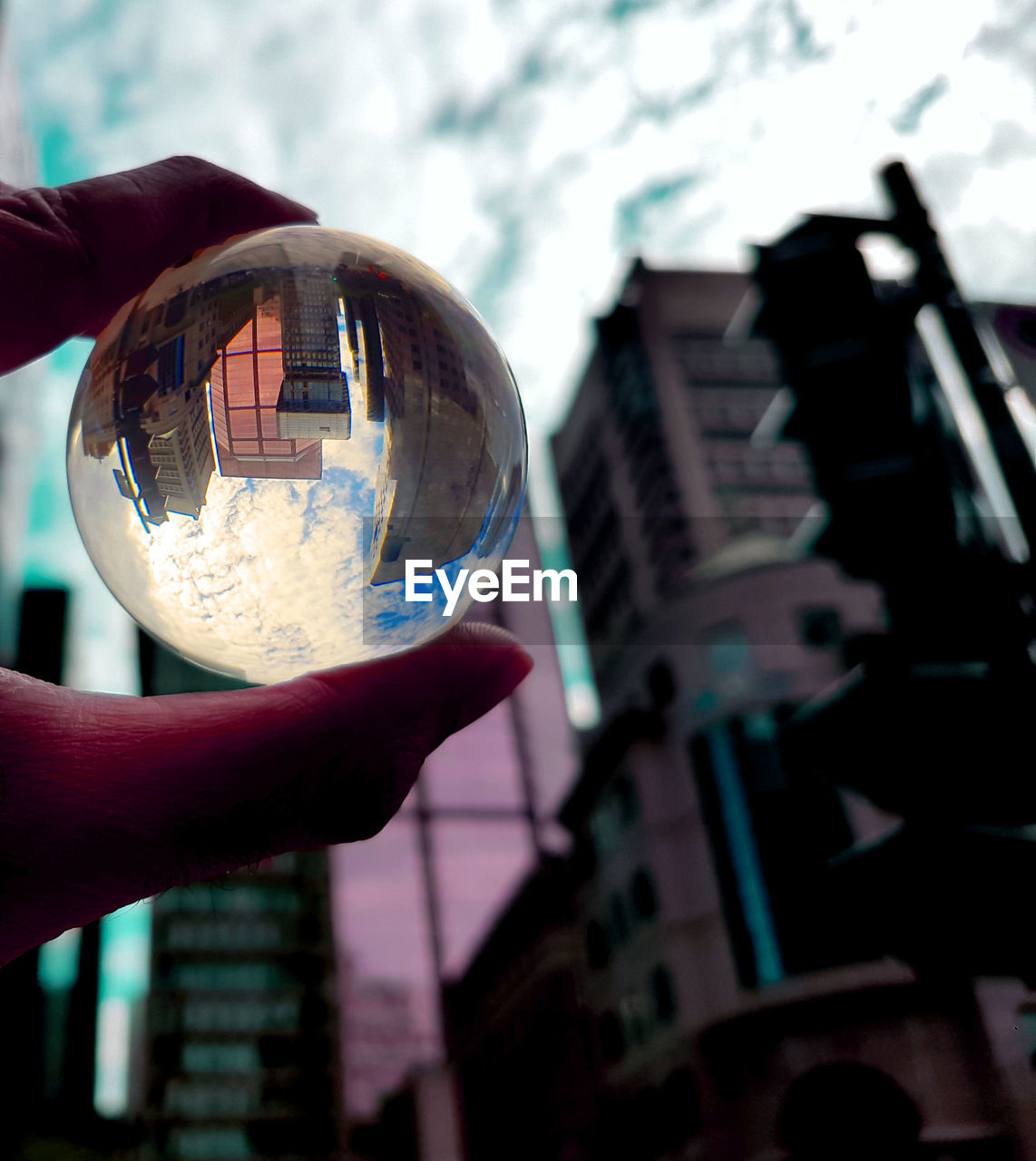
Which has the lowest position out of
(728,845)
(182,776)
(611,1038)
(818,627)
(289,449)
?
(182,776)

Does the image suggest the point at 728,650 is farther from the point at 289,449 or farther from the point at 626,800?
the point at 289,449

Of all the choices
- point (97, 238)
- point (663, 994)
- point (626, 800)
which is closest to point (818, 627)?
point (626, 800)

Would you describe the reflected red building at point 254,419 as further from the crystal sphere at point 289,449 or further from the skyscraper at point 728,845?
the skyscraper at point 728,845

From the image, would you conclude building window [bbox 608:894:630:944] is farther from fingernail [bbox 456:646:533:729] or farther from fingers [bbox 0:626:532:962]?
fingers [bbox 0:626:532:962]

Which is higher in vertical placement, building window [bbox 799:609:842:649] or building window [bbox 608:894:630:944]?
building window [bbox 799:609:842:649]

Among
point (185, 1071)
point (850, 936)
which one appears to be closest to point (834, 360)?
point (850, 936)

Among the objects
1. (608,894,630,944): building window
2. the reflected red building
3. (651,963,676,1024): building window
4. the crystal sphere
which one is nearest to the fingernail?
the crystal sphere
